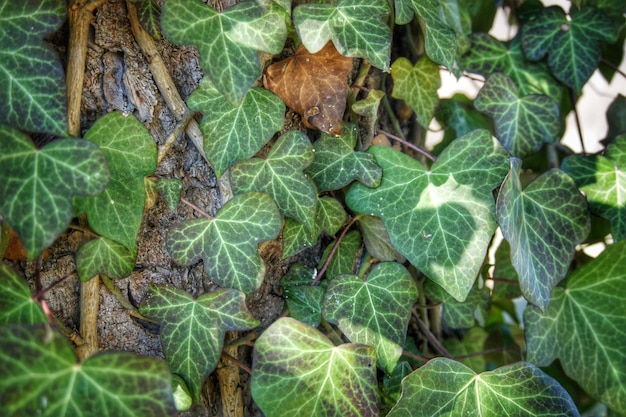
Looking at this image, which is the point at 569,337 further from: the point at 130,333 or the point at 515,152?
the point at 130,333

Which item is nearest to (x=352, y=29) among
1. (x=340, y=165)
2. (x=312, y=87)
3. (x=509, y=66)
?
(x=312, y=87)

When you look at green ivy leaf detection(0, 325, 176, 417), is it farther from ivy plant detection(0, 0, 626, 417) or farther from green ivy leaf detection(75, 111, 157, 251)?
green ivy leaf detection(75, 111, 157, 251)

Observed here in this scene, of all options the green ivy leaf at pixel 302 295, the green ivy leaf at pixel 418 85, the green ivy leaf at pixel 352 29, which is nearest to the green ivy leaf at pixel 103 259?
the green ivy leaf at pixel 302 295

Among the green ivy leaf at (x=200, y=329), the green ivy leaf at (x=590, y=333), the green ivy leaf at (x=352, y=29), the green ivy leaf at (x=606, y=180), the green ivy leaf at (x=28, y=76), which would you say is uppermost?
the green ivy leaf at (x=28, y=76)

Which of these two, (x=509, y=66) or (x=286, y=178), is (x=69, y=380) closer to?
(x=286, y=178)

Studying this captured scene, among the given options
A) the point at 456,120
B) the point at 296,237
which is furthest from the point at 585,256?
the point at 296,237

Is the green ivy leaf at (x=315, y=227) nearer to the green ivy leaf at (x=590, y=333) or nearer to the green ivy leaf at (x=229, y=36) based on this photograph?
the green ivy leaf at (x=229, y=36)
